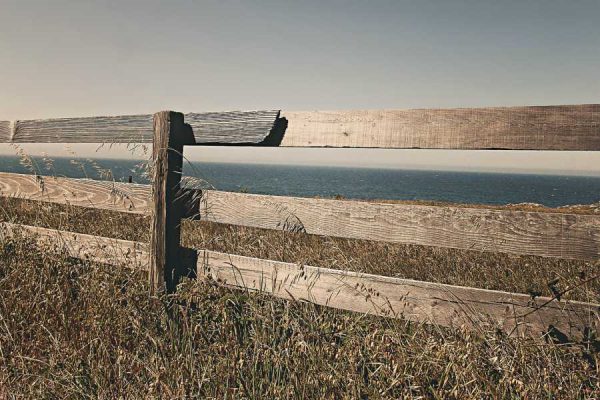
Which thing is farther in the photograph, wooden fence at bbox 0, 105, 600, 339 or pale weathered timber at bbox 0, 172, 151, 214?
pale weathered timber at bbox 0, 172, 151, 214

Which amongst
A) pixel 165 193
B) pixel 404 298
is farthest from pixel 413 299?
pixel 165 193

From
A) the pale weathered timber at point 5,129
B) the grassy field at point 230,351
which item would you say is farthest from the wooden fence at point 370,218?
the pale weathered timber at point 5,129

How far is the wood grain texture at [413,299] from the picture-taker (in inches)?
103

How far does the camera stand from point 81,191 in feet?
15.6

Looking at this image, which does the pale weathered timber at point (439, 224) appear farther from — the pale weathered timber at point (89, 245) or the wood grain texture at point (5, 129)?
the wood grain texture at point (5, 129)

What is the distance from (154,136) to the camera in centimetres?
390

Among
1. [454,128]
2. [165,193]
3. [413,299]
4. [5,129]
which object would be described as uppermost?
[5,129]

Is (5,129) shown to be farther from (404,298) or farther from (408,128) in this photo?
(404,298)

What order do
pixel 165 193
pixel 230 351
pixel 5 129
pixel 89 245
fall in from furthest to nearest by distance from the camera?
1. pixel 5 129
2. pixel 89 245
3. pixel 165 193
4. pixel 230 351

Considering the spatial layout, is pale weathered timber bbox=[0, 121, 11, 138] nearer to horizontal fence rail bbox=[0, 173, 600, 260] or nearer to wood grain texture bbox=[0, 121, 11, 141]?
wood grain texture bbox=[0, 121, 11, 141]

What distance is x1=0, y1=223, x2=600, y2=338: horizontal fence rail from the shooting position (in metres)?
2.61

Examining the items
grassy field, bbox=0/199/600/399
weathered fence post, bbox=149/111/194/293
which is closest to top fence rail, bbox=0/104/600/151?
weathered fence post, bbox=149/111/194/293

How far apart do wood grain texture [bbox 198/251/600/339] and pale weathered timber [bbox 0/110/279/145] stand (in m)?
1.01

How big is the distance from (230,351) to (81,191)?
2.92 meters
